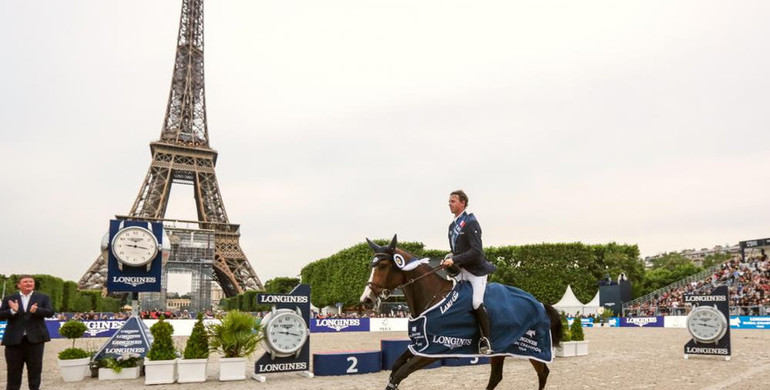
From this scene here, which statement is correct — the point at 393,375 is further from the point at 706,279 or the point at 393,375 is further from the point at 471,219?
the point at 706,279

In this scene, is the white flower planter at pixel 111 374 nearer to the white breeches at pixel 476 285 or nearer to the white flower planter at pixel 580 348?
the white breeches at pixel 476 285

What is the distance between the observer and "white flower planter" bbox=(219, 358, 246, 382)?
12.6 m

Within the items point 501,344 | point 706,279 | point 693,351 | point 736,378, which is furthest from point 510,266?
point 501,344

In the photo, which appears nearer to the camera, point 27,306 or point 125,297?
point 27,306

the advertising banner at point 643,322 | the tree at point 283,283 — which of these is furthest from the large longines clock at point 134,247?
the tree at point 283,283

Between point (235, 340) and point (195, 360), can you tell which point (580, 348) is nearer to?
point (235, 340)

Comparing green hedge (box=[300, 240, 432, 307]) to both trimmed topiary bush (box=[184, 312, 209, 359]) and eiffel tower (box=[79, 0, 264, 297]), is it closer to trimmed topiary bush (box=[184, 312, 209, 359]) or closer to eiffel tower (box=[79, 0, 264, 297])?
eiffel tower (box=[79, 0, 264, 297])

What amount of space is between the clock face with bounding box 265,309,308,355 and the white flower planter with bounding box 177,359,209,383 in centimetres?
159

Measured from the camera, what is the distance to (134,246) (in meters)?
13.7

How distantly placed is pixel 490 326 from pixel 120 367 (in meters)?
9.17

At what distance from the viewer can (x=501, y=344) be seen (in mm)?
8055

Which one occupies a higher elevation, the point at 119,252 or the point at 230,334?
the point at 119,252

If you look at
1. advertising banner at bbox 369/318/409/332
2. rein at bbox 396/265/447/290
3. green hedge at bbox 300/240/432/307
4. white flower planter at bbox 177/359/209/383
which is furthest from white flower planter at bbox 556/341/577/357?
green hedge at bbox 300/240/432/307

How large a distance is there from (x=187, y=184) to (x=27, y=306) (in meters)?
70.6
